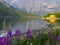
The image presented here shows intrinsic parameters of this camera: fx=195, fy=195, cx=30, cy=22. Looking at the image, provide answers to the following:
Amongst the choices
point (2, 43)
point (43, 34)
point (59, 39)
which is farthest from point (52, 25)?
point (2, 43)

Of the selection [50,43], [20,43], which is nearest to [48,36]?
[50,43]

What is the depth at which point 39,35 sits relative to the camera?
2617 millimetres

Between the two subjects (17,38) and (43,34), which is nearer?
(17,38)

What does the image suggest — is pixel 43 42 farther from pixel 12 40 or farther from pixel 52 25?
pixel 52 25

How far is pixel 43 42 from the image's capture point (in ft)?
8.16

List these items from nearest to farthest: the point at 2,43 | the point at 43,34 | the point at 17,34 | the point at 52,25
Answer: the point at 2,43 < the point at 17,34 < the point at 43,34 < the point at 52,25

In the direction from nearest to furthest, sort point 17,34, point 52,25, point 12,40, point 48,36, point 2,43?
point 2,43 < point 17,34 < point 12,40 < point 48,36 < point 52,25

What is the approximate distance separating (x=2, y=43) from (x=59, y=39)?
0.80m

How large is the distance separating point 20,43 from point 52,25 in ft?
3.92

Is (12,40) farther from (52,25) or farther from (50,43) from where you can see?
(52,25)

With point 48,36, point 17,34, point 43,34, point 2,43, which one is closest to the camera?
point 2,43

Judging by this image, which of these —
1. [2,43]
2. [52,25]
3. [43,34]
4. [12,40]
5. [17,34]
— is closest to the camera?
[2,43]

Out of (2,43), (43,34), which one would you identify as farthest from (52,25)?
(2,43)

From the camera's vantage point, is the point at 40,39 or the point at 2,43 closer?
the point at 2,43
